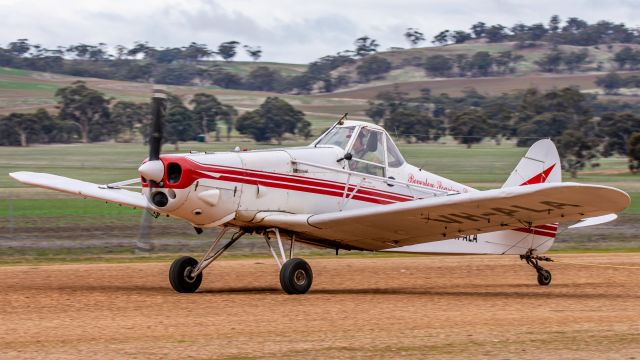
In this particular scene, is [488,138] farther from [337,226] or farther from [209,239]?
[337,226]

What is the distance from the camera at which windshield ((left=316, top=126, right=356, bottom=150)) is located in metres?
16.5

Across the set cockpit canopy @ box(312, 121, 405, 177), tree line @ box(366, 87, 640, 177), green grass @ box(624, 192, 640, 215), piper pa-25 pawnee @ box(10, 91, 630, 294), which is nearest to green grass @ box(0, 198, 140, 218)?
tree line @ box(366, 87, 640, 177)

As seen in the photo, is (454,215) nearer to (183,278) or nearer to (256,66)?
(183,278)

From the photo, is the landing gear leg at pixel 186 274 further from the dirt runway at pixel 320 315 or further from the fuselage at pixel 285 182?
the fuselage at pixel 285 182

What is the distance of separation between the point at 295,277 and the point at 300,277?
0.10 metres

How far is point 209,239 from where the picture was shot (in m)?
29.9

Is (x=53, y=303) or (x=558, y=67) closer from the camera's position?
(x=53, y=303)

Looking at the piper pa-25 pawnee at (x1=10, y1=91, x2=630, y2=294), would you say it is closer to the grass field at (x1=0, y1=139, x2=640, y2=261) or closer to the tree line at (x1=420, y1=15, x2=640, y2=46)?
the grass field at (x1=0, y1=139, x2=640, y2=261)

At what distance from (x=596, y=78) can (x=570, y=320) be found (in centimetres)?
8951

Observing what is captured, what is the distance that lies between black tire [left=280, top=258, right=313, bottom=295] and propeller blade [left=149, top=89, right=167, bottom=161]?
2.34m

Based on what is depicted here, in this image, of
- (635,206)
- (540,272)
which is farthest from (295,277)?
(635,206)

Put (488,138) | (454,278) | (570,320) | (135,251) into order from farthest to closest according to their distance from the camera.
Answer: (488,138), (135,251), (454,278), (570,320)

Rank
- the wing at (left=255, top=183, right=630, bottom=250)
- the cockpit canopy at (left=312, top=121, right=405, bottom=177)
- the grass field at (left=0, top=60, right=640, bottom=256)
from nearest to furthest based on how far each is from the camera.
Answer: the wing at (left=255, top=183, right=630, bottom=250) < the cockpit canopy at (left=312, top=121, right=405, bottom=177) < the grass field at (left=0, top=60, right=640, bottom=256)

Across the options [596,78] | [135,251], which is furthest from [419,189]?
[596,78]
